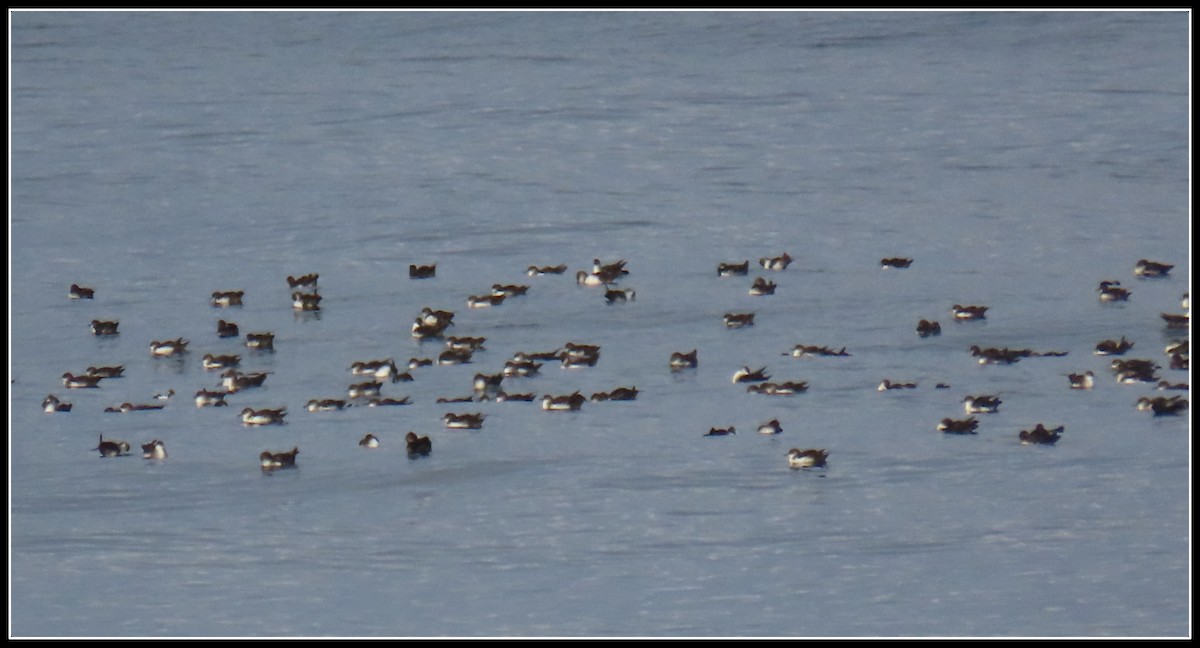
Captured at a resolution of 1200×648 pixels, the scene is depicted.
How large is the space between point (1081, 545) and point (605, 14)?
7408 cm

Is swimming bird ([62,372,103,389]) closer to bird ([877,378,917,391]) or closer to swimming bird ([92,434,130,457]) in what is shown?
swimming bird ([92,434,130,457])

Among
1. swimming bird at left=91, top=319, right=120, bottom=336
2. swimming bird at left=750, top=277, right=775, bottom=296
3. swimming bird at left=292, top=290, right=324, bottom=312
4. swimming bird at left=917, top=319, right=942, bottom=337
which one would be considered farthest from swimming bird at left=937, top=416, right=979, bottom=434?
swimming bird at left=91, top=319, right=120, bottom=336

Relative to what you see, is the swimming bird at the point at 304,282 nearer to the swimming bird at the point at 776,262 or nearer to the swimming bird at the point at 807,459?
the swimming bird at the point at 776,262

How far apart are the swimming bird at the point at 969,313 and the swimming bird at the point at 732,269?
588 centimetres

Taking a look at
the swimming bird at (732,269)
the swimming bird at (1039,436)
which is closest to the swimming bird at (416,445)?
the swimming bird at (1039,436)

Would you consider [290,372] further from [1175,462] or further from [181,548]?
[1175,462]

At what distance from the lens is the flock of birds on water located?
3012 centimetres

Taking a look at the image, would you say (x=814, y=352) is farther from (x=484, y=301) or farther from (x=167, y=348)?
(x=167, y=348)

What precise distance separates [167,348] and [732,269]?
10920mm

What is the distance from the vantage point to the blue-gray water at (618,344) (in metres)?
24.3

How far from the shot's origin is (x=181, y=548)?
85.4ft

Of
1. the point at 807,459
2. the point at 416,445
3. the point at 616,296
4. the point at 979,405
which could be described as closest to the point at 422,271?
the point at 616,296

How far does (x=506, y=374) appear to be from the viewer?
33844 millimetres

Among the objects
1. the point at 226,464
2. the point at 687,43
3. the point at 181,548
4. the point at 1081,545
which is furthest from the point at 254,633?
the point at 687,43
